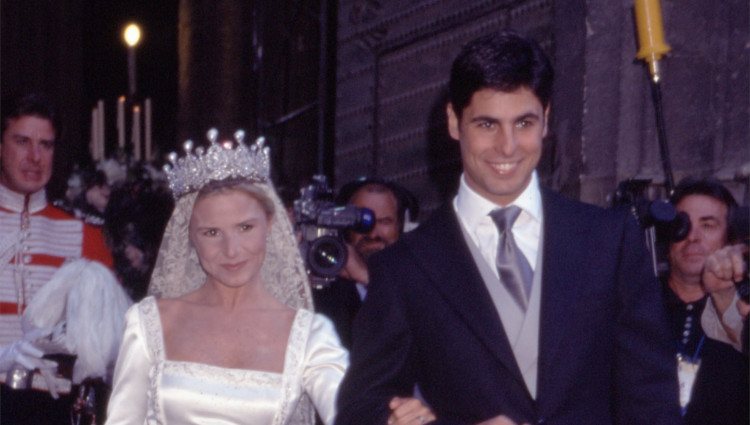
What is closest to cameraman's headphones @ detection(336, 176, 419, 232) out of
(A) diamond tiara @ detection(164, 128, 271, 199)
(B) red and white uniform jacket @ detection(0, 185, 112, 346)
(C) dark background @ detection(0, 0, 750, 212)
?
(C) dark background @ detection(0, 0, 750, 212)

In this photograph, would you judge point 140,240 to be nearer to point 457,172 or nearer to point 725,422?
point 457,172

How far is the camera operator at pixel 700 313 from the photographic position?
3.55m

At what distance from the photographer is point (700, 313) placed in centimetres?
402

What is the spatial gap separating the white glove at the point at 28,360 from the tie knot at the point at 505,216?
8.10ft

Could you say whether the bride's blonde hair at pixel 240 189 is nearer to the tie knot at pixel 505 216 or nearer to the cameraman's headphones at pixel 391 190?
the tie knot at pixel 505 216

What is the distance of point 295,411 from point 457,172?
3.05 m

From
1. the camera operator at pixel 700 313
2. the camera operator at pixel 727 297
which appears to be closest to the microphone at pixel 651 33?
the camera operator at pixel 700 313

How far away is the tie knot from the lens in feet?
9.30

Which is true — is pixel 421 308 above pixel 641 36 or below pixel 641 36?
below

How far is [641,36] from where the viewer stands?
4.16 meters

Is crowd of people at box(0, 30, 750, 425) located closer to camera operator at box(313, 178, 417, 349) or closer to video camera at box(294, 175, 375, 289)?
camera operator at box(313, 178, 417, 349)

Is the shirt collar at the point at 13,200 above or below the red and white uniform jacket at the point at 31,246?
above

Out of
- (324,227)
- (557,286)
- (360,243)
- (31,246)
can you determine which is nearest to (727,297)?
(557,286)

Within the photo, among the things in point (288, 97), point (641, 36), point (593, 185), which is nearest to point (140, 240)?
point (593, 185)
